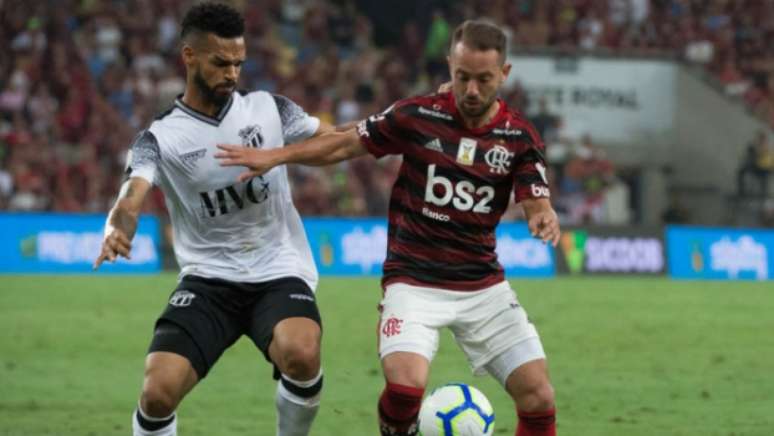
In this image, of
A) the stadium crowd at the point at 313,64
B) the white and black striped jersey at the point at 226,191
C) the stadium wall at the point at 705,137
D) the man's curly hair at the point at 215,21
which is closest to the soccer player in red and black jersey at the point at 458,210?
the white and black striped jersey at the point at 226,191

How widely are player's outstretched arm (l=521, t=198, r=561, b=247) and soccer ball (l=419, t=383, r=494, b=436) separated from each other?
966mm

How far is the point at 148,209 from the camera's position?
24.8 meters

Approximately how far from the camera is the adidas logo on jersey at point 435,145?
750cm

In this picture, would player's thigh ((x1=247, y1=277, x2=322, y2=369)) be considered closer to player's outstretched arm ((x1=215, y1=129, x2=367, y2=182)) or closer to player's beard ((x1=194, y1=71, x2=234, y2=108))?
player's outstretched arm ((x1=215, y1=129, x2=367, y2=182))

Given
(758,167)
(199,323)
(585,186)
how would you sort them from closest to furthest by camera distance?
(199,323) < (585,186) < (758,167)

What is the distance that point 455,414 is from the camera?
7441mm

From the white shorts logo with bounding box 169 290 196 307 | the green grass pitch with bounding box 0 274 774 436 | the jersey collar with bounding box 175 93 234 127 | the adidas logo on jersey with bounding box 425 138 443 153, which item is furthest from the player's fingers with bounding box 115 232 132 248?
the green grass pitch with bounding box 0 274 774 436

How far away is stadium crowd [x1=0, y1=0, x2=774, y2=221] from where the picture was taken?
25453 millimetres

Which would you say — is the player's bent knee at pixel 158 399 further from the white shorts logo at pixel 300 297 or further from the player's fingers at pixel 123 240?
the white shorts logo at pixel 300 297

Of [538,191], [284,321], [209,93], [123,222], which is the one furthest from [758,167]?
[123,222]

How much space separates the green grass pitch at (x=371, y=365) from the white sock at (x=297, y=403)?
1682mm

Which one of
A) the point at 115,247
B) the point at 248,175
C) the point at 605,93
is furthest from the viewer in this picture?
the point at 605,93

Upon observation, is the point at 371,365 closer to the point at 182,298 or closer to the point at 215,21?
the point at 182,298

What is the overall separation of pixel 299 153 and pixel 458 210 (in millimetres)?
863
